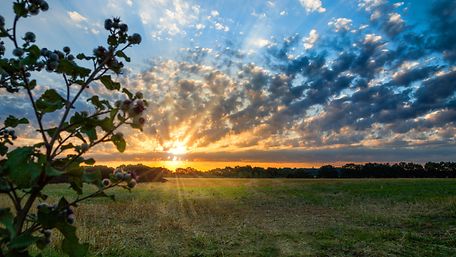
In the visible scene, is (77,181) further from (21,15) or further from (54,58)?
(21,15)

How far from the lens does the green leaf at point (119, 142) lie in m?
2.10

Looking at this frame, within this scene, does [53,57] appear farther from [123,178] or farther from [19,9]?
[123,178]

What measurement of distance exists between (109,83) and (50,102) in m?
0.38

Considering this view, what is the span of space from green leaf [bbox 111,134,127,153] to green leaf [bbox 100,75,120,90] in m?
0.43

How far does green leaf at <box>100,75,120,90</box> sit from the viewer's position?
2.31 m

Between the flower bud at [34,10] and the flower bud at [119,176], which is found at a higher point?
the flower bud at [34,10]

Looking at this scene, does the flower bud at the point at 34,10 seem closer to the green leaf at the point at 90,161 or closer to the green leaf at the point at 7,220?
the green leaf at the point at 90,161

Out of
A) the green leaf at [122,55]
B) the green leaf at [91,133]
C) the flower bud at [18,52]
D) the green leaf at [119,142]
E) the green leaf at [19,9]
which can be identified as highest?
the green leaf at [19,9]

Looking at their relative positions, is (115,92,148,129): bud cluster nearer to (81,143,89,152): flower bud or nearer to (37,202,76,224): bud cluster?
(81,143,89,152): flower bud

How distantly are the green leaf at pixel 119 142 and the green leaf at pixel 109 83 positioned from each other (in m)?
0.43

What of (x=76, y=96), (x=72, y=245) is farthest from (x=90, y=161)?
(x=72, y=245)

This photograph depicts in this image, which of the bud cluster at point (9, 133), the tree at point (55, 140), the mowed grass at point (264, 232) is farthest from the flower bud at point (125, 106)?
the mowed grass at point (264, 232)

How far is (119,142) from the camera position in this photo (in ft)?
6.97

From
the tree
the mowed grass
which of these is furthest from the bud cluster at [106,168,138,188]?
the mowed grass
